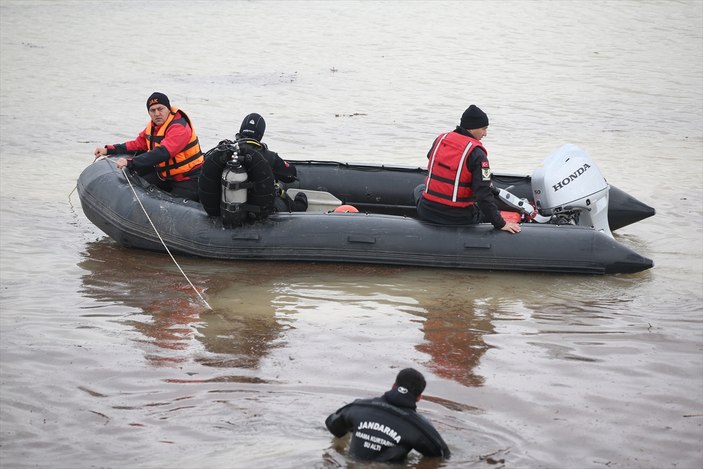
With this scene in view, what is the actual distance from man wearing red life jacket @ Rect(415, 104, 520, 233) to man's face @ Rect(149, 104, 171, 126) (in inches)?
87.6

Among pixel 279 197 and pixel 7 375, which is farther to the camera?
pixel 279 197

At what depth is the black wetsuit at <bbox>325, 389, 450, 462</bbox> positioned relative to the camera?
4488mm

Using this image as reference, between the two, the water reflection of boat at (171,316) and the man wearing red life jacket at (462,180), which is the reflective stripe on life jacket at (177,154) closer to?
the water reflection of boat at (171,316)

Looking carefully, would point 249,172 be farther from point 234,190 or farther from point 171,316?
point 171,316

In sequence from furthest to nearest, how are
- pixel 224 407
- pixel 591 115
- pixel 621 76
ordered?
1. pixel 621 76
2. pixel 591 115
3. pixel 224 407

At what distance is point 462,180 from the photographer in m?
7.52

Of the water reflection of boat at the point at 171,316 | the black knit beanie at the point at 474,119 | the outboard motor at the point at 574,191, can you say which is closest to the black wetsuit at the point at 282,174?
the water reflection of boat at the point at 171,316

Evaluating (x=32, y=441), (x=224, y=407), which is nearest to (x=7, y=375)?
(x=32, y=441)

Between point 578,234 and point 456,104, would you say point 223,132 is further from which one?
point 578,234

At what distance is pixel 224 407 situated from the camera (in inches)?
207

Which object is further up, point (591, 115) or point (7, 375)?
point (591, 115)

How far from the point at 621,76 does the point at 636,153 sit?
17.8ft

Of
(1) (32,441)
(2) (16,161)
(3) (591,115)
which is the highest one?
(3) (591,115)

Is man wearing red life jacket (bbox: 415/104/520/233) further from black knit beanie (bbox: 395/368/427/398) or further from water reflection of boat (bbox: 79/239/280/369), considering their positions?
black knit beanie (bbox: 395/368/427/398)
